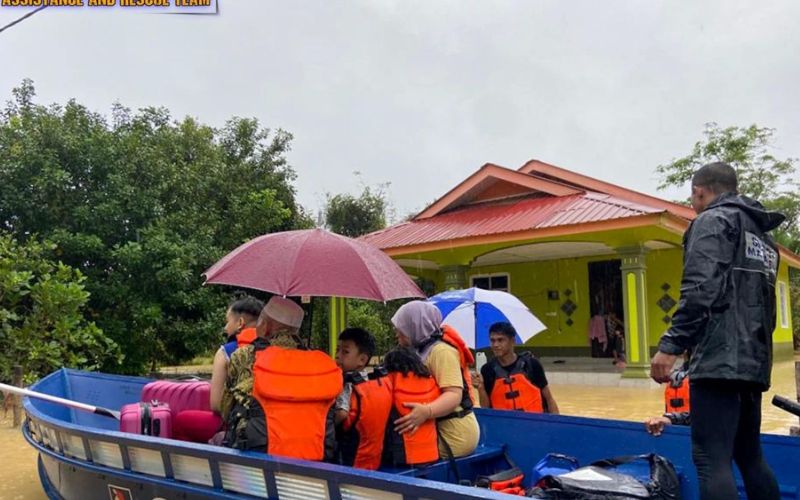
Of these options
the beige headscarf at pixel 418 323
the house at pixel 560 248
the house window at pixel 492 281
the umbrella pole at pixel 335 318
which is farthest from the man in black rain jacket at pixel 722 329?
the house window at pixel 492 281

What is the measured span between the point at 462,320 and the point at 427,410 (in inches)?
92.6

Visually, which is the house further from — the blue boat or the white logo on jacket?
the white logo on jacket

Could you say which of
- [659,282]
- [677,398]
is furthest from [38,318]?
[659,282]

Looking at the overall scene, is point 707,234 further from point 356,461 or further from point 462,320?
point 462,320

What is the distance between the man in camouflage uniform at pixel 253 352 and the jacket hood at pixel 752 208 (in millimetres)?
1722

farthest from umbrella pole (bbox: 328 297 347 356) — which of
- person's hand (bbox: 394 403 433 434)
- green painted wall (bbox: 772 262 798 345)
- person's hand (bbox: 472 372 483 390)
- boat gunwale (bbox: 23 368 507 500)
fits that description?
person's hand (bbox: 394 403 433 434)

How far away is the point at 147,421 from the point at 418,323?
1.68 meters

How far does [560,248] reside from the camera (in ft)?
44.1

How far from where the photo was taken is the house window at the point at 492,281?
1541cm

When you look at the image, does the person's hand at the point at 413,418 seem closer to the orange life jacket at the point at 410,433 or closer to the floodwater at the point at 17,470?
the orange life jacket at the point at 410,433

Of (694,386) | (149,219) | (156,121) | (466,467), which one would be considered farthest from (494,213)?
(694,386)

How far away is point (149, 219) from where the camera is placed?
484 inches

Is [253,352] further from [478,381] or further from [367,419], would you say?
[478,381]

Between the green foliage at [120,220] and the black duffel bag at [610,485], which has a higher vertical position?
A: the green foliage at [120,220]
